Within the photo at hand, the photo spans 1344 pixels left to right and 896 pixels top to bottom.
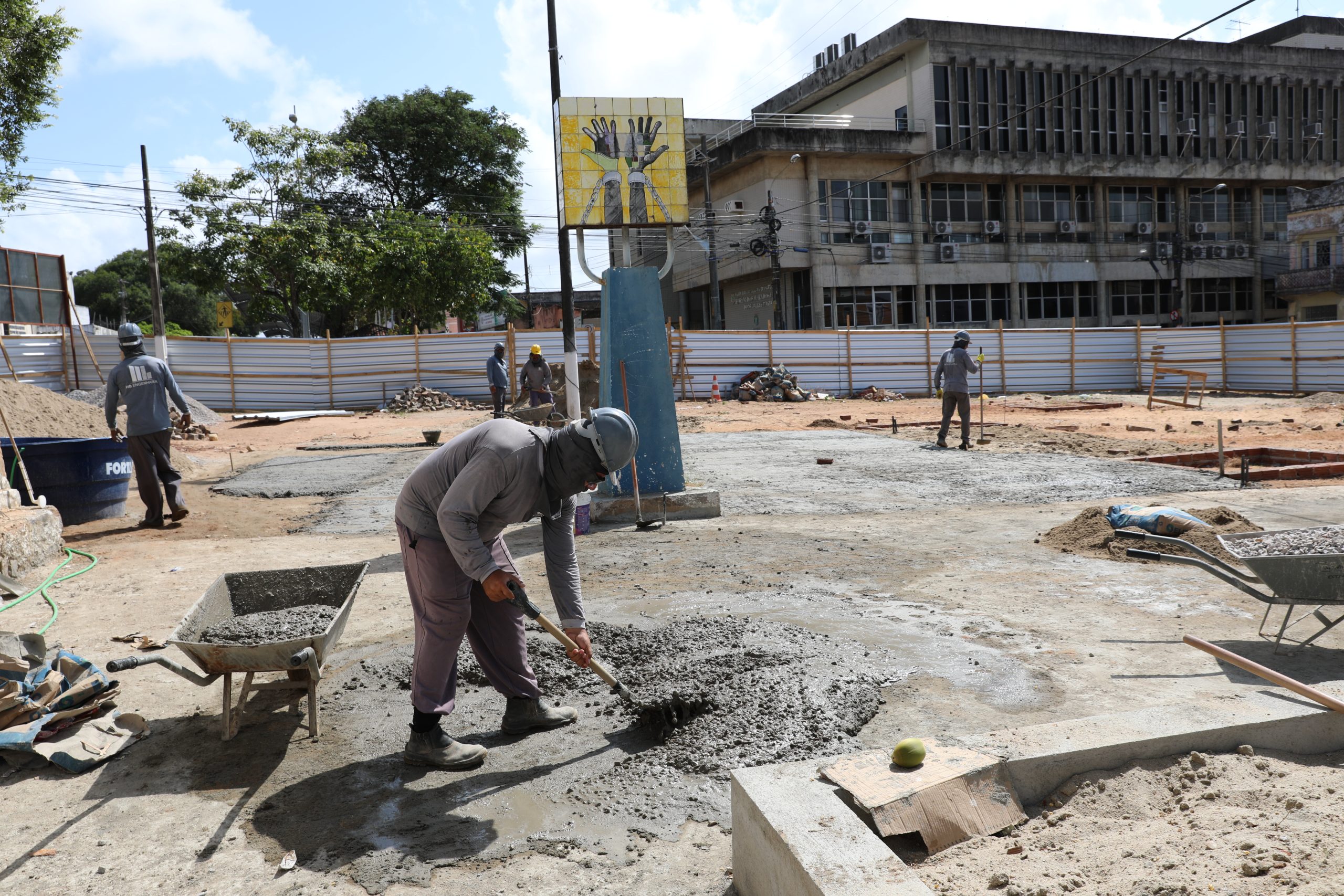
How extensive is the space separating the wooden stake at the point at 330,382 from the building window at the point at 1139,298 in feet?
113

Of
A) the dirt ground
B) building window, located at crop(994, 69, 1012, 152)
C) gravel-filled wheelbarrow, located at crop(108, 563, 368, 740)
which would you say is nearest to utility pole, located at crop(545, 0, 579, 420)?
the dirt ground

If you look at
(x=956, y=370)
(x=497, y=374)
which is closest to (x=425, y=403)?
(x=497, y=374)

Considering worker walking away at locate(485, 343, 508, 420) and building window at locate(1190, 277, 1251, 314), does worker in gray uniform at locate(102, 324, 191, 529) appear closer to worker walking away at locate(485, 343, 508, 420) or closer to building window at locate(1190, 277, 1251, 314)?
worker walking away at locate(485, 343, 508, 420)

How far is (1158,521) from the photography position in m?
6.70

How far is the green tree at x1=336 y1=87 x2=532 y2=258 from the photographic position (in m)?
40.3

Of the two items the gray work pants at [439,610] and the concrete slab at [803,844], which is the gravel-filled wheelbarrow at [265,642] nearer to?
the gray work pants at [439,610]

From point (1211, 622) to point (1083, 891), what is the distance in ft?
11.3

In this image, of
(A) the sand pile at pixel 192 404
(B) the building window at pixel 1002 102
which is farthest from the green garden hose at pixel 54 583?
(B) the building window at pixel 1002 102

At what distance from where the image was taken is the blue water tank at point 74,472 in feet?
28.5

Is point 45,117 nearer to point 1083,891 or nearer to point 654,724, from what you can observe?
point 654,724

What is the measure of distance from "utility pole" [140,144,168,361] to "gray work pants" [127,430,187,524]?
1598 centimetres

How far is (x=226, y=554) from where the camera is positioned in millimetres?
7715

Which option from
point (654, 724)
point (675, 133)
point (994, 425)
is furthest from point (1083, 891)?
point (994, 425)

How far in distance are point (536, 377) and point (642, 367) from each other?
8.91m
